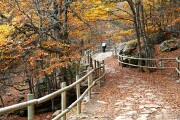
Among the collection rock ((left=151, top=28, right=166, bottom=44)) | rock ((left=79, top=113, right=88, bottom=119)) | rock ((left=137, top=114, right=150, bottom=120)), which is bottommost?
rock ((left=79, top=113, right=88, bottom=119))

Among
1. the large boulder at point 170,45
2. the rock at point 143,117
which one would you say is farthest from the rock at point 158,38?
the rock at point 143,117

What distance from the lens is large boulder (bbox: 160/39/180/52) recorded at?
2088cm

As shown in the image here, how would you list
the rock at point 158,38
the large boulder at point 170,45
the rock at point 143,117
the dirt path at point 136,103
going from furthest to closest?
the rock at point 158,38, the large boulder at point 170,45, the dirt path at point 136,103, the rock at point 143,117

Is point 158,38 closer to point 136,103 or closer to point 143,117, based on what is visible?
point 136,103

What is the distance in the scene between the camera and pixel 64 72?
13742mm

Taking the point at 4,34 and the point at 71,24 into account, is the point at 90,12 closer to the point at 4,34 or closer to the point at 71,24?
the point at 71,24

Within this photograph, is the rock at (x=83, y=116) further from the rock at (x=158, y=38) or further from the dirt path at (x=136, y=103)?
the rock at (x=158, y=38)

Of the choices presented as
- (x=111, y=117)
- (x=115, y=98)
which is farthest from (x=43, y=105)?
(x=111, y=117)

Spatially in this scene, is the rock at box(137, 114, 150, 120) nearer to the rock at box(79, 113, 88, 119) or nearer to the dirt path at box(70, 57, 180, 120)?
the dirt path at box(70, 57, 180, 120)

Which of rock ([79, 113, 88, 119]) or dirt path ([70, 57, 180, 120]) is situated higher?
dirt path ([70, 57, 180, 120])

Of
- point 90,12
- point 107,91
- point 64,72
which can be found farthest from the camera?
point 90,12

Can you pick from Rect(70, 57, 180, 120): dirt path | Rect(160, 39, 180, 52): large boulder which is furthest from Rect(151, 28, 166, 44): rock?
Rect(70, 57, 180, 120): dirt path

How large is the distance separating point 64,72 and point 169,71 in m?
7.38

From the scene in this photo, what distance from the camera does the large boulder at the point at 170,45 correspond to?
2088 centimetres
